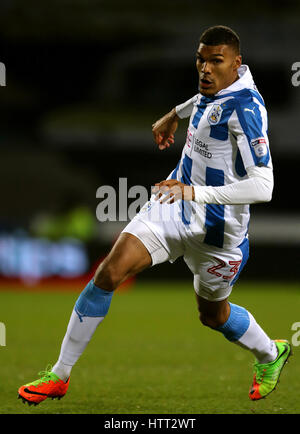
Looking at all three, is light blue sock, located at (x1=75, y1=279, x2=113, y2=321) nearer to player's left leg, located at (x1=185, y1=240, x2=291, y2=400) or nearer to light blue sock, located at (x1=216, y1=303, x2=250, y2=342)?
player's left leg, located at (x1=185, y1=240, x2=291, y2=400)

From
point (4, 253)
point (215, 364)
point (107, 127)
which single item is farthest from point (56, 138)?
point (215, 364)

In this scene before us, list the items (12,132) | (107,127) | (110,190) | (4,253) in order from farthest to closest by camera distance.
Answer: (12,132) < (107,127) < (110,190) < (4,253)

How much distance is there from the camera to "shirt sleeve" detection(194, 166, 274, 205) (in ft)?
12.2

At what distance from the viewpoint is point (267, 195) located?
146 inches

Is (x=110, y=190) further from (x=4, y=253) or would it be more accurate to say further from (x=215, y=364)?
(x=215, y=364)

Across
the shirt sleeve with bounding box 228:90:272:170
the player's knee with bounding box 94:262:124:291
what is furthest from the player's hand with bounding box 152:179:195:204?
the player's knee with bounding box 94:262:124:291

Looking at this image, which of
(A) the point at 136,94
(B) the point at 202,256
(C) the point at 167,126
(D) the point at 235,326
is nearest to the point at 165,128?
(C) the point at 167,126

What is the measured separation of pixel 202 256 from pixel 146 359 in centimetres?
211

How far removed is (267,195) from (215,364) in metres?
2.47

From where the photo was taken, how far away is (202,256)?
4.19 metres

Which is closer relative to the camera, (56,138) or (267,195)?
(267,195)

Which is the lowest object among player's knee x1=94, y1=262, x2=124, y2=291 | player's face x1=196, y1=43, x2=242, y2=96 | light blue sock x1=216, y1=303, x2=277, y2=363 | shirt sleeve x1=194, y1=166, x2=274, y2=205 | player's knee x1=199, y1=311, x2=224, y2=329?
light blue sock x1=216, y1=303, x2=277, y2=363

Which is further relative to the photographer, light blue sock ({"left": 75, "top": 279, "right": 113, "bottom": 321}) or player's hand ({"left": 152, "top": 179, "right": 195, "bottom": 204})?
light blue sock ({"left": 75, "top": 279, "right": 113, "bottom": 321})

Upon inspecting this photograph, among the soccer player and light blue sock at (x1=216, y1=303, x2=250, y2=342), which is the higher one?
the soccer player
